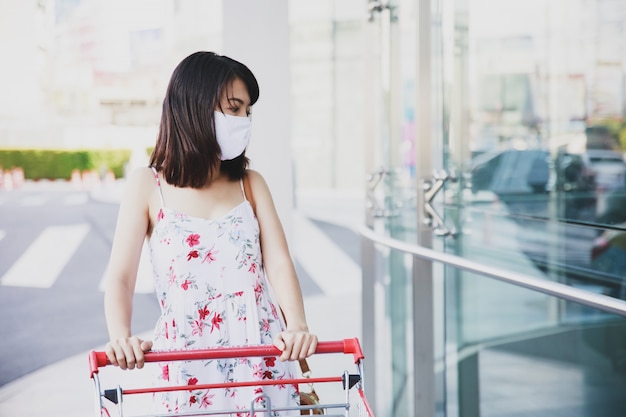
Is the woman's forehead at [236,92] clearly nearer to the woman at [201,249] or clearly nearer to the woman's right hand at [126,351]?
the woman at [201,249]

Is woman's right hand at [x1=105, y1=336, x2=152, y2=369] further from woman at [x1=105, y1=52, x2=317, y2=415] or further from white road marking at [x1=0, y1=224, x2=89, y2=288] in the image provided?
white road marking at [x1=0, y1=224, x2=89, y2=288]

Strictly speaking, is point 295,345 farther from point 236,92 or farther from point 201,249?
point 236,92

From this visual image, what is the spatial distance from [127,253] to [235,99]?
43cm

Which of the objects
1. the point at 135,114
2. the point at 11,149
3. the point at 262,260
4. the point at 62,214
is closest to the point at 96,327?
the point at 262,260

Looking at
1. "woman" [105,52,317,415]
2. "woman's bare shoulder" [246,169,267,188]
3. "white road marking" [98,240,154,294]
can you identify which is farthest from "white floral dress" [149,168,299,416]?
"white road marking" [98,240,154,294]

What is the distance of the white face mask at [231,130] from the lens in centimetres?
204

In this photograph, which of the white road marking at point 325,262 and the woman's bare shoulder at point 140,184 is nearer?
the woman's bare shoulder at point 140,184

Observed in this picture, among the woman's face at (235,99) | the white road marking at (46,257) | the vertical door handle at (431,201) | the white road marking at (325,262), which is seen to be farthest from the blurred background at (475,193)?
the white road marking at (46,257)

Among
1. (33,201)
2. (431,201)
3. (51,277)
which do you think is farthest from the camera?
(33,201)

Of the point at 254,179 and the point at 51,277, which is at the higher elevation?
the point at 254,179

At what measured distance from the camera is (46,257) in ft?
45.9

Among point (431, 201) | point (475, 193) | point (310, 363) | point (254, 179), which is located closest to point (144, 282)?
point (310, 363)

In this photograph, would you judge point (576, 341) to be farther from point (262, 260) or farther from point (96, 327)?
point (96, 327)

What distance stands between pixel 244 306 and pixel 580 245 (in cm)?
337
